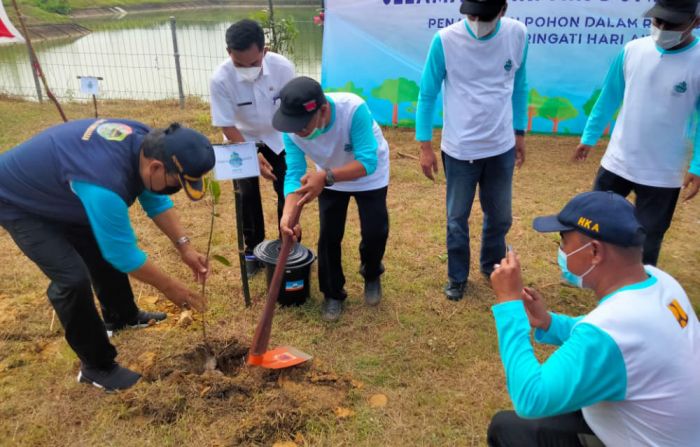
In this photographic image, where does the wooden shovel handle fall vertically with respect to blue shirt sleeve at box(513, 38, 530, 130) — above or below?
below

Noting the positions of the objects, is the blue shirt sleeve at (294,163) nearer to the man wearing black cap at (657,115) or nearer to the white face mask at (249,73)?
the white face mask at (249,73)

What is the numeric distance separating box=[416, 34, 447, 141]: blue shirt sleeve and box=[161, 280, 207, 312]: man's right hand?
1.69 metres

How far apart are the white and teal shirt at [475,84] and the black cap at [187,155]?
1.63 metres

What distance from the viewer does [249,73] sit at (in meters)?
3.41

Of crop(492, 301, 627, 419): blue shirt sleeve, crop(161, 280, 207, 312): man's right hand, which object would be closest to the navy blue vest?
crop(161, 280, 207, 312): man's right hand

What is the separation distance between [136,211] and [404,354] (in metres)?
3.24

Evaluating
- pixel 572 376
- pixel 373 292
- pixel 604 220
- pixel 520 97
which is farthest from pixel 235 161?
pixel 572 376

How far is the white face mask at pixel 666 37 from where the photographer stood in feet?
8.85

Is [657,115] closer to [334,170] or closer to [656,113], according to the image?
[656,113]

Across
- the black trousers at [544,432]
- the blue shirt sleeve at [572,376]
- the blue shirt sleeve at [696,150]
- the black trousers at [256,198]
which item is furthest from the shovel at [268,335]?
the blue shirt sleeve at [696,150]

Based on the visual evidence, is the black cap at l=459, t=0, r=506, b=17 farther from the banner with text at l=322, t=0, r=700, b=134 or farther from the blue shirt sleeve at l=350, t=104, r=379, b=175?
the banner with text at l=322, t=0, r=700, b=134

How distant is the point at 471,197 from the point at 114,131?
209 centimetres

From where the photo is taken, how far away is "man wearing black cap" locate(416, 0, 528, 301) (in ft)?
9.99

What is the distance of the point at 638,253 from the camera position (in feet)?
5.10
